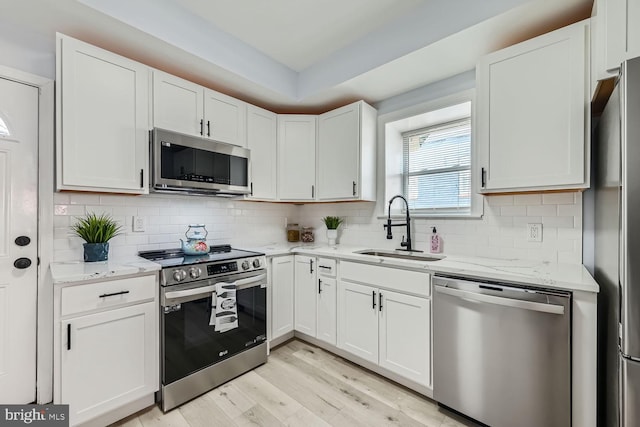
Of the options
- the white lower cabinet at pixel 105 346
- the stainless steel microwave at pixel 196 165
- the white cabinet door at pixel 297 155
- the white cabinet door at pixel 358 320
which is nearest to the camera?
the white lower cabinet at pixel 105 346

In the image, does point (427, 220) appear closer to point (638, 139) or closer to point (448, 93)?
point (448, 93)

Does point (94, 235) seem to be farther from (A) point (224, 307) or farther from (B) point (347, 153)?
(B) point (347, 153)

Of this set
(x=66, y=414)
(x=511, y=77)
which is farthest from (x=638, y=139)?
(x=66, y=414)

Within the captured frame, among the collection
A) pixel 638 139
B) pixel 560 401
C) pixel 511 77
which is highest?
pixel 511 77

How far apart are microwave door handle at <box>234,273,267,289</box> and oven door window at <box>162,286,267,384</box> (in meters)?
0.04

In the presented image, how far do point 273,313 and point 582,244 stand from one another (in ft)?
7.82

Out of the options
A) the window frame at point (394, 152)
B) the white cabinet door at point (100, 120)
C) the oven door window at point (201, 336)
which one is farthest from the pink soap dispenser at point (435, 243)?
the white cabinet door at point (100, 120)

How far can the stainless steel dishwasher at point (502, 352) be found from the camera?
4.55ft

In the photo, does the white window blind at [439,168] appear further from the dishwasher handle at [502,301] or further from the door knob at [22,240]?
the door knob at [22,240]

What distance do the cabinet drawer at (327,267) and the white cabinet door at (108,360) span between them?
1.32 m

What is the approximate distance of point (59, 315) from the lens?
149cm

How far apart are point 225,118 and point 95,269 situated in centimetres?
157

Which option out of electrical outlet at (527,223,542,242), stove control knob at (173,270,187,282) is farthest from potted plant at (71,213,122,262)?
electrical outlet at (527,223,542,242)

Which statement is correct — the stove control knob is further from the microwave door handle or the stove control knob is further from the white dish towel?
the microwave door handle
